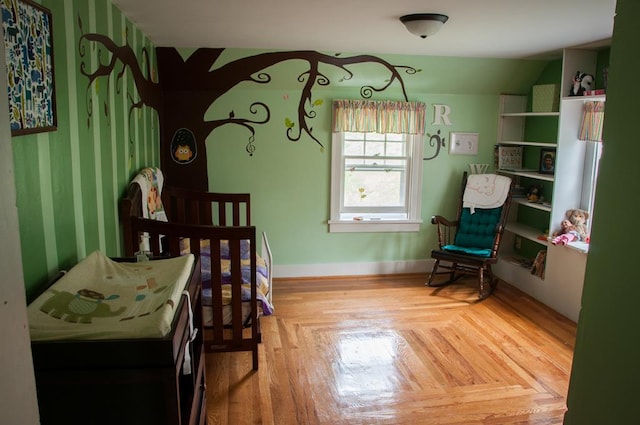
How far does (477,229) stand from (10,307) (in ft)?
14.7

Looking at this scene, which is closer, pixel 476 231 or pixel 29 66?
pixel 29 66

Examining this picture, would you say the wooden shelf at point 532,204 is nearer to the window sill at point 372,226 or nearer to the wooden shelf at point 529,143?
the wooden shelf at point 529,143

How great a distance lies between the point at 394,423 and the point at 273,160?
9.15ft

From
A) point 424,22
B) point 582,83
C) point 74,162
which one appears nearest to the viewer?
point 74,162

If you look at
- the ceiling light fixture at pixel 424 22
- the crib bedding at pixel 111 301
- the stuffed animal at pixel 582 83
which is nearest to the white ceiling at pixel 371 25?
the ceiling light fixture at pixel 424 22

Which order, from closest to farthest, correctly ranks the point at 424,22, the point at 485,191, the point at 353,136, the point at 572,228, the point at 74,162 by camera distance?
the point at 74,162 → the point at 424,22 → the point at 572,228 → the point at 485,191 → the point at 353,136

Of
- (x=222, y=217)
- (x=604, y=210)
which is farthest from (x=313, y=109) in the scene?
(x=604, y=210)

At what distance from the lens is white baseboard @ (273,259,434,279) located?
188 inches

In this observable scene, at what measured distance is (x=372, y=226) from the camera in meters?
4.86

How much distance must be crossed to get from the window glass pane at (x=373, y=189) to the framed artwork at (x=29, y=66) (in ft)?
Result: 10.7

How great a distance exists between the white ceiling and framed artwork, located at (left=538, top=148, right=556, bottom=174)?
0.90m

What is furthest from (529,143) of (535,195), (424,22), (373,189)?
(424,22)

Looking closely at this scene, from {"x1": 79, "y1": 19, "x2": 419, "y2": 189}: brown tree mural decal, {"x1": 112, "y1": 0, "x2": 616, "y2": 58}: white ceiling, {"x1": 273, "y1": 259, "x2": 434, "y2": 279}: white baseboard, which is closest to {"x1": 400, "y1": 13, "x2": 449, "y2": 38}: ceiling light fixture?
{"x1": 112, "y1": 0, "x2": 616, "y2": 58}: white ceiling

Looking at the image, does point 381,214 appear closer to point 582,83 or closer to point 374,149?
point 374,149
